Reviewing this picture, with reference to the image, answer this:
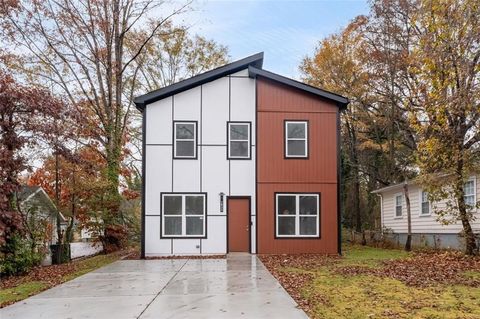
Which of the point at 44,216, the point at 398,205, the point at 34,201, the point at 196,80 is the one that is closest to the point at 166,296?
the point at 196,80

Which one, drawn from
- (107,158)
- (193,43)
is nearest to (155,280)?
(107,158)

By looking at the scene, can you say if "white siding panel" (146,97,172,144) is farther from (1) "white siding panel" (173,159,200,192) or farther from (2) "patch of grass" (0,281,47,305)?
(2) "patch of grass" (0,281,47,305)

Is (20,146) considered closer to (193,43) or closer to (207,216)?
(207,216)

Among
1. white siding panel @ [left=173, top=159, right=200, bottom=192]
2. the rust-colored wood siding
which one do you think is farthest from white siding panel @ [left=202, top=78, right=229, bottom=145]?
the rust-colored wood siding

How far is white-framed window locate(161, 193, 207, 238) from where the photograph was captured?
15.8 m

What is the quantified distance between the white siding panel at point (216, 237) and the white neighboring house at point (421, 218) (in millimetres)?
7759

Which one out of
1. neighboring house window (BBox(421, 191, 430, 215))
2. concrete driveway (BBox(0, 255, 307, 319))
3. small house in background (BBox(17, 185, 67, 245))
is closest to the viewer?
concrete driveway (BBox(0, 255, 307, 319))

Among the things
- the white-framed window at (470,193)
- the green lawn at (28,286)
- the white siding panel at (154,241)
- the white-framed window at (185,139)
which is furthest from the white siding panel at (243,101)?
the white-framed window at (470,193)

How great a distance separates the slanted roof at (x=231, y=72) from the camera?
1591 centimetres

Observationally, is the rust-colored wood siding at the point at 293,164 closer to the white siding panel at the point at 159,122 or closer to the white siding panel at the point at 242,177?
the white siding panel at the point at 242,177

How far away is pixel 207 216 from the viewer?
626 inches

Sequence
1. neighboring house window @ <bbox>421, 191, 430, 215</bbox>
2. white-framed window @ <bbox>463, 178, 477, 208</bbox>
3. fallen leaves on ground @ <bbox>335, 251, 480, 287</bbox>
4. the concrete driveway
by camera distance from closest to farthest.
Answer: the concrete driveway
fallen leaves on ground @ <bbox>335, 251, 480, 287</bbox>
white-framed window @ <bbox>463, 178, 477, 208</bbox>
neighboring house window @ <bbox>421, 191, 430, 215</bbox>

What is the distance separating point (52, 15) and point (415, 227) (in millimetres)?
19253

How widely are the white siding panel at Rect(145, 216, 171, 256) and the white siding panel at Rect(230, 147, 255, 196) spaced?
2.90 metres
